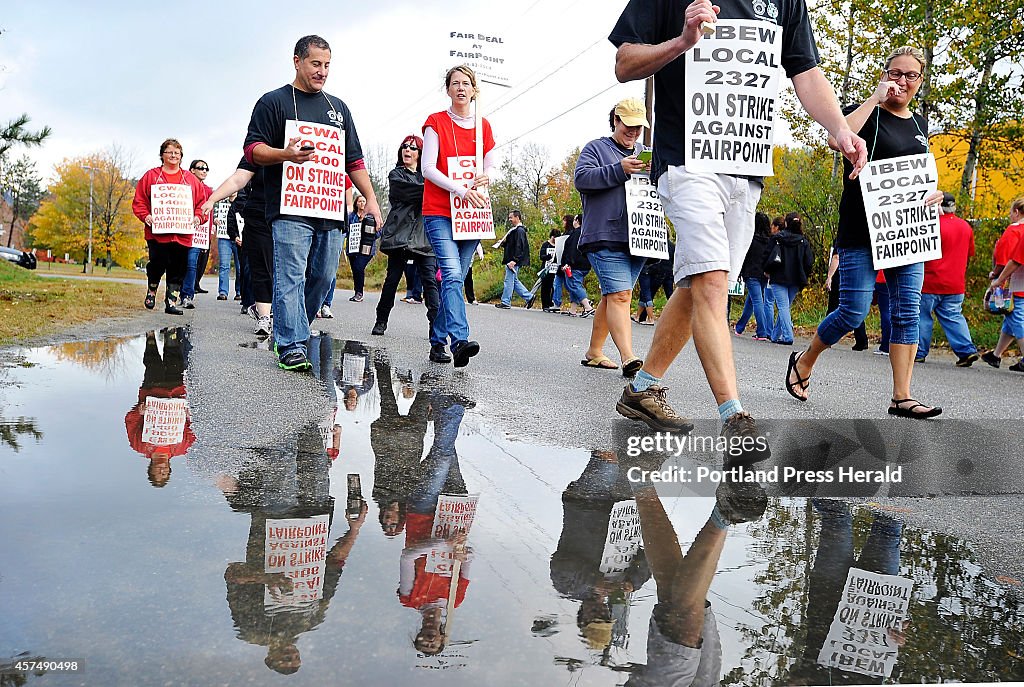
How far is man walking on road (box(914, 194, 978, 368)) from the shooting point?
10.4 metres

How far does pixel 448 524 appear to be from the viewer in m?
2.98

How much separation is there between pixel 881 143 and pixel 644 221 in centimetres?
178

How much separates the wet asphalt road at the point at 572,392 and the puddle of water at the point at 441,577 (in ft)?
1.15

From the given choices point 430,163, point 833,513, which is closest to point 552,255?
point 430,163

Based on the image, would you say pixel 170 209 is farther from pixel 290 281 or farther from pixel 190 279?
pixel 290 281

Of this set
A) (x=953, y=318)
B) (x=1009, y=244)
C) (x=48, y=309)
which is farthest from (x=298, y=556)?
(x=1009, y=244)

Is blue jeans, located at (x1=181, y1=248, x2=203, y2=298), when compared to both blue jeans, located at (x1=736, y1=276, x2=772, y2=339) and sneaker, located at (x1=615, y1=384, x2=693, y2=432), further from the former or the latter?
sneaker, located at (x1=615, y1=384, x2=693, y2=432)

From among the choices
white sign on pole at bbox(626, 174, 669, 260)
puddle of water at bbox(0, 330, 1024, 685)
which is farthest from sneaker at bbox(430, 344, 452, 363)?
puddle of water at bbox(0, 330, 1024, 685)

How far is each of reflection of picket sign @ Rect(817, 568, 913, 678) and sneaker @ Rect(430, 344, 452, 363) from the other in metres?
5.13

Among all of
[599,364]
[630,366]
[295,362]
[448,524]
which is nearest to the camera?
[448,524]

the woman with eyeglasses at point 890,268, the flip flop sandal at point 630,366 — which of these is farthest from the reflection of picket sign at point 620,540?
the flip flop sandal at point 630,366

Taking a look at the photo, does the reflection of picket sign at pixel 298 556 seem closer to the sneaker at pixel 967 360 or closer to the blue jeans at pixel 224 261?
the sneaker at pixel 967 360

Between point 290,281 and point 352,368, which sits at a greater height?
point 290,281

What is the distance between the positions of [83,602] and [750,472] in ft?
8.46
